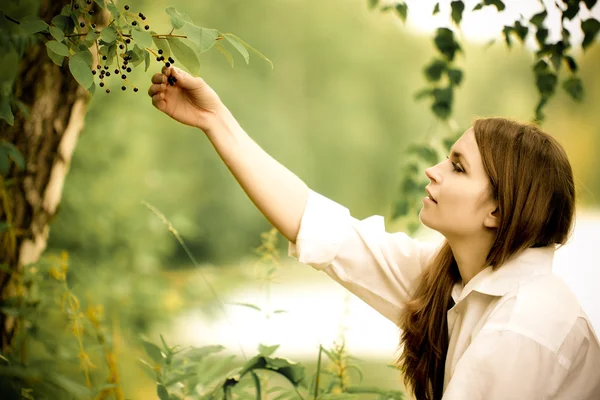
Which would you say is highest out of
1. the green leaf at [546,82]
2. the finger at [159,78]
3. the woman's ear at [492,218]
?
the green leaf at [546,82]

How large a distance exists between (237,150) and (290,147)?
151 inches

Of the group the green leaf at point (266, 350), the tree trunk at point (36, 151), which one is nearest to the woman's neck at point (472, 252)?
the green leaf at point (266, 350)

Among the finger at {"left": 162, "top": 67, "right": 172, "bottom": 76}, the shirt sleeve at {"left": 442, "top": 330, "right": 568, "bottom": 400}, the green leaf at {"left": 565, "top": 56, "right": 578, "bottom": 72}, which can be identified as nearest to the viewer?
the shirt sleeve at {"left": 442, "top": 330, "right": 568, "bottom": 400}

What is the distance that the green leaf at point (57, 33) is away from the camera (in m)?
0.88

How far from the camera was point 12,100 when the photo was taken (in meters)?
1.28

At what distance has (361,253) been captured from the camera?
1325mm

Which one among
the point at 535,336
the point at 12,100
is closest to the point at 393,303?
the point at 535,336

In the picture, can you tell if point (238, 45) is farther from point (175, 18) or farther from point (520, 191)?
point (520, 191)

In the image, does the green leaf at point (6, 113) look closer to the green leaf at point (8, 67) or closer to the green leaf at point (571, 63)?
the green leaf at point (8, 67)

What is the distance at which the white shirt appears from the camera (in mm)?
1017

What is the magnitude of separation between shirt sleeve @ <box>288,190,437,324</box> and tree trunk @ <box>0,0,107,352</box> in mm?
671

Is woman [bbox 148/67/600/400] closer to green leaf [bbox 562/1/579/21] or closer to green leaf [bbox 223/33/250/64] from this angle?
green leaf [bbox 223/33/250/64]

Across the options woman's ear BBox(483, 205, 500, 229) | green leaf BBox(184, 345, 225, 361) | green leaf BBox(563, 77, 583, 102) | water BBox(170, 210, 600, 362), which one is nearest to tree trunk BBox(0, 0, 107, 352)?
green leaf BBox(184, 345, 225, 361)

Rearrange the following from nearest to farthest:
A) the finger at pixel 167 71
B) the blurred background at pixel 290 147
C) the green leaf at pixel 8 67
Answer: the finger at pixel 167 71, the green leaf at pixel 8 67, the blurred background at pixel 290 147
